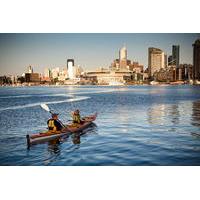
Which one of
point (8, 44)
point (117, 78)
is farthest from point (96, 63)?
point (8, 44)

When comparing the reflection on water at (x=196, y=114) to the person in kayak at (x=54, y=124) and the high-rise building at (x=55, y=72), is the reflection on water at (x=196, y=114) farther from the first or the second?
the high-rise building at (x=55, y=72)

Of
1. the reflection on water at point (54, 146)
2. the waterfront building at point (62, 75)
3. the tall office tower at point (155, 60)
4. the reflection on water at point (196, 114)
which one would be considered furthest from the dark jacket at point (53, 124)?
the reflection on water at point (196, 114)

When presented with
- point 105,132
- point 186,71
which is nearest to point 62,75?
point 105,132

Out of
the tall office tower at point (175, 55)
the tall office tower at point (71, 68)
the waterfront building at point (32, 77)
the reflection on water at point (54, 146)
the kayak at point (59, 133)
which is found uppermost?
the tall office tower at point (175, 55)
